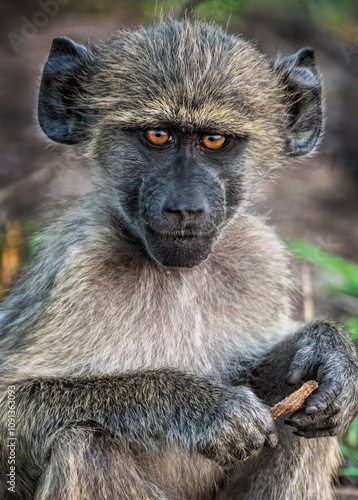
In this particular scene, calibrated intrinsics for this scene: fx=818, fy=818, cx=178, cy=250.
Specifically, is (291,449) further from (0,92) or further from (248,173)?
(0,92)

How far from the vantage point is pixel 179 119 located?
14.4 ft

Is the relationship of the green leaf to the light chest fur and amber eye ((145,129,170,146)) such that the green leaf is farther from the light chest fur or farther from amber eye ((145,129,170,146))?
amber eye ((145,129,170,146))

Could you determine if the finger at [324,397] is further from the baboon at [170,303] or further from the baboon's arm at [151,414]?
the baboon's arm at [151,414]

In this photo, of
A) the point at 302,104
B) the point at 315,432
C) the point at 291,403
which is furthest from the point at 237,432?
the point at 302,104

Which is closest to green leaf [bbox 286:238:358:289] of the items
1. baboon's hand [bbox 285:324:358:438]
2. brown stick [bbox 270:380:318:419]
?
baboon's hand [bbox 285:324:358:438]

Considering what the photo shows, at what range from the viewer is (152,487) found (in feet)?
14.0

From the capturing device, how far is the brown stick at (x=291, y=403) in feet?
14.2

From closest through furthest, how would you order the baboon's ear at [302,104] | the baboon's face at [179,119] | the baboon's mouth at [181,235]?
the baboon's mouth at [181,235]
the baboon's face at [179,119]
the baboon's ear at [302,104]

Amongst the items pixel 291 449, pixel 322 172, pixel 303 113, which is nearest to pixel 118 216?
pixel 303 113

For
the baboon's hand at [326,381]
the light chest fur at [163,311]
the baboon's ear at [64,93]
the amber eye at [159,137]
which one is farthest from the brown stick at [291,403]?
the baboon's ear at [64,93]

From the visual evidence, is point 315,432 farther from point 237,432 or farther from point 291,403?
point 237,432

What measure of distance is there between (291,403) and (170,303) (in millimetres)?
952

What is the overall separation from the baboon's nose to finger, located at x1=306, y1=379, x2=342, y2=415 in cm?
117

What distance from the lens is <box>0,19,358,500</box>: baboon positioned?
421 centimetres
